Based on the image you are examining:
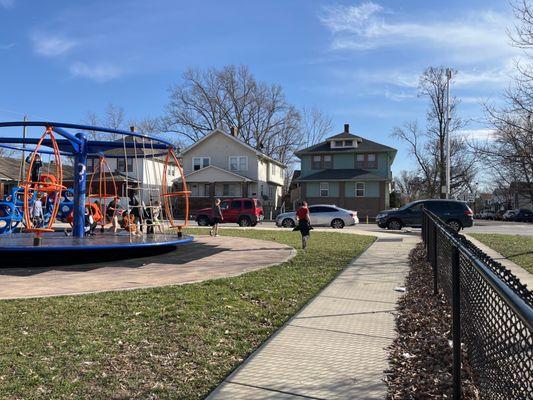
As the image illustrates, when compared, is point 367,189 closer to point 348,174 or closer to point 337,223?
point 348,174

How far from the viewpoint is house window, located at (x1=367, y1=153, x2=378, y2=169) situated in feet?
155

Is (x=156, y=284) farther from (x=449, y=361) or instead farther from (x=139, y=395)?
(x=449, y=361)

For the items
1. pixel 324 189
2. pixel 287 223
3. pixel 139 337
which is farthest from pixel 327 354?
pixel 324 189

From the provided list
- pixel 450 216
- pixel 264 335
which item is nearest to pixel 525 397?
pixel 264 335

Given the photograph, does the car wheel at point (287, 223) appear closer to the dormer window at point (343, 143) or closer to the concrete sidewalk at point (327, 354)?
the dormer window at point (343, 143)

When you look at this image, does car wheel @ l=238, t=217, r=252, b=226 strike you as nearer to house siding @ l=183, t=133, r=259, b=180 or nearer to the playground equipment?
the playground equipment

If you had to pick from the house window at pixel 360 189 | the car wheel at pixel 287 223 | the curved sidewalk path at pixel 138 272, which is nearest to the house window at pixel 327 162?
the house window at pixel 360 189

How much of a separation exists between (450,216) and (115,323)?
76.9 feet

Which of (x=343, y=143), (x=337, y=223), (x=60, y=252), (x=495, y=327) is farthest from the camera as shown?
(x=343, y=143)

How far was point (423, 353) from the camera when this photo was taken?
4922 mm

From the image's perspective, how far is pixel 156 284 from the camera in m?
8.48

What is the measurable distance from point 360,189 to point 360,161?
302cm

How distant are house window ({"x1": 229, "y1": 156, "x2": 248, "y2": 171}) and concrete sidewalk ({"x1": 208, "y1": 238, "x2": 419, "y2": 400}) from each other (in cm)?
4236

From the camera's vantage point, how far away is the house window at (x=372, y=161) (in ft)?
155
